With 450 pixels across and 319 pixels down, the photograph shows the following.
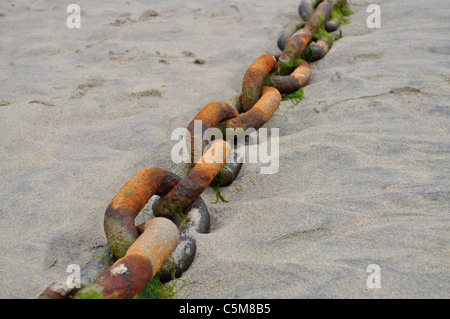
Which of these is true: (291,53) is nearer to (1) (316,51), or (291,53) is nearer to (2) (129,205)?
(1) (316,51)

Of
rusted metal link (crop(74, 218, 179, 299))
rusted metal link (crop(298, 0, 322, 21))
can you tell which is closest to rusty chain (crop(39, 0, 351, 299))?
rusted metal link (crop(74, 218, 179, 299))

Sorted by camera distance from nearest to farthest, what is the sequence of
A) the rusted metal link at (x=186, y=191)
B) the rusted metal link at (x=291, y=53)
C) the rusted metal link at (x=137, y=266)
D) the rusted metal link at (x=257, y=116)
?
the rusted metal link at (x=137, y=266), the rusted metal link at (x=186, y=191), the rusted metal link at (x=257, y=116), the rusted metal link at (x=291, y=53)

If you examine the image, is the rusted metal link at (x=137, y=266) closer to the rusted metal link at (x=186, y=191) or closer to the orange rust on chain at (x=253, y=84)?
the rusted metal link at (x=186, y=191)

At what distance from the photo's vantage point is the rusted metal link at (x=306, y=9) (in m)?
3.89

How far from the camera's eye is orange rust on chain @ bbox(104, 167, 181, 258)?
150 cm

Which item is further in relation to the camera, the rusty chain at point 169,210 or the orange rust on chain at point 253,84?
the orange rust on chain at point 253,84

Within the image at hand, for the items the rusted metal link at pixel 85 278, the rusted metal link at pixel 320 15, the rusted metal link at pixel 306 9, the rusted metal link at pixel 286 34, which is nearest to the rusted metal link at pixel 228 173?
the rusted metal link at pixel 85 278

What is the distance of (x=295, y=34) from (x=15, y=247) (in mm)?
2633

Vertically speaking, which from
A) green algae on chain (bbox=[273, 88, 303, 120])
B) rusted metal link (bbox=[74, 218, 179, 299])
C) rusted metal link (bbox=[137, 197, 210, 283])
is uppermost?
green algae on chain (bbox=[273, 88, 303, 120])

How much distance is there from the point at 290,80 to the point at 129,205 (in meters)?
1.76

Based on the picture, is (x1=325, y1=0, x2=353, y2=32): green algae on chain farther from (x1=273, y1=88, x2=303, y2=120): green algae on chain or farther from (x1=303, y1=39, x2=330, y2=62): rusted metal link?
(x1=273, y1=88, x2=303, y2=120): green algae on chain

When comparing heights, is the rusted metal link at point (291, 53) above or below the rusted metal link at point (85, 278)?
above

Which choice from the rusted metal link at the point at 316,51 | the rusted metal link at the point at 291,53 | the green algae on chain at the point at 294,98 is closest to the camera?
the green algae on chain at the point at 294,98
